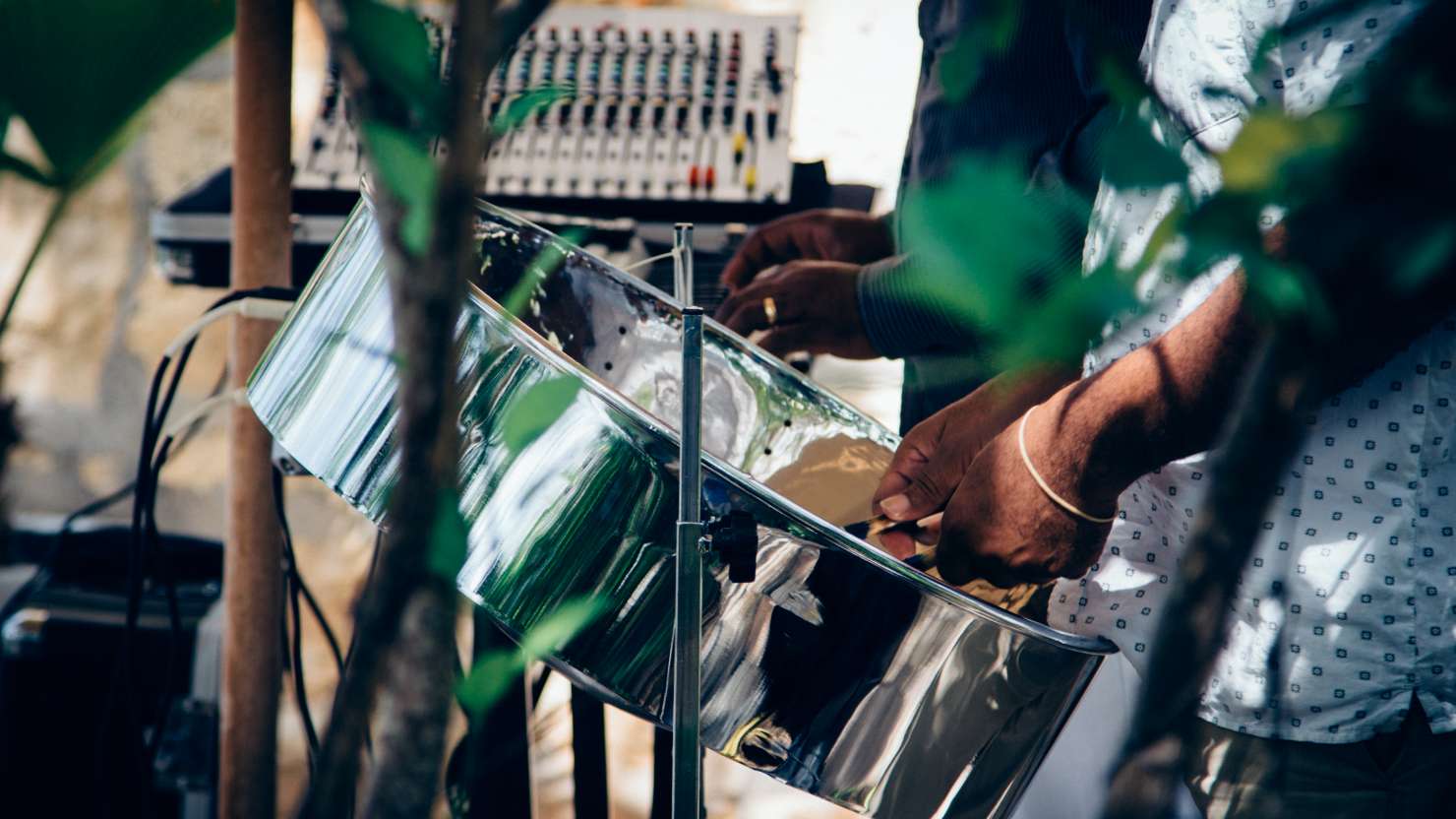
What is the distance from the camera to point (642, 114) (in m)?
1.35

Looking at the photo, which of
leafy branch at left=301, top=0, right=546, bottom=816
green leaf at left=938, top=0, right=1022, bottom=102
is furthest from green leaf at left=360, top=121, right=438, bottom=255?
green leaf at left=938, top=0, right=1022, bottom=102

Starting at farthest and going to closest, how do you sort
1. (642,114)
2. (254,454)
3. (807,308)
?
(642,114), (807,308), (254,454)

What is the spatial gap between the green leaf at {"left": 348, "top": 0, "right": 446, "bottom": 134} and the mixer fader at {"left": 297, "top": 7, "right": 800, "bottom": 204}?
100 centimetres

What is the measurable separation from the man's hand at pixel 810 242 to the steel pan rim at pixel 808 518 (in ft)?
1.80

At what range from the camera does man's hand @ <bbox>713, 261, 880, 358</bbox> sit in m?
1.06

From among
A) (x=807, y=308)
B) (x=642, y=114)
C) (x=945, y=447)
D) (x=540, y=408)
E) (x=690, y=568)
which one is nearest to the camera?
(x=540, y=408)

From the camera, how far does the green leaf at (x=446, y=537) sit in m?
0.27

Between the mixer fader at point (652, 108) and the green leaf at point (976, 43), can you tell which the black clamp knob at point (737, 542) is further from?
the mixer fader at point (652, 108)

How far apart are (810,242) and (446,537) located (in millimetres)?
951

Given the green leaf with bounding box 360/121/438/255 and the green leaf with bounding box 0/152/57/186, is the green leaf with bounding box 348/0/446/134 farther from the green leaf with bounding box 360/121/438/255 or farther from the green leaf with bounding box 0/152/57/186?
the green leaf with bounding box 0/152/57/186

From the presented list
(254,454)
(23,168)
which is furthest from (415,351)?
(254,454)

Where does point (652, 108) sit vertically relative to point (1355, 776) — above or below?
above

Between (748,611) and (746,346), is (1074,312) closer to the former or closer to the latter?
(748,611)

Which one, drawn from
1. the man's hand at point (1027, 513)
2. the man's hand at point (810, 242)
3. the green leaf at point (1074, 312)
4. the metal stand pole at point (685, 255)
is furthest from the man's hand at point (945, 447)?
the green leaf at point (1074, 312)
